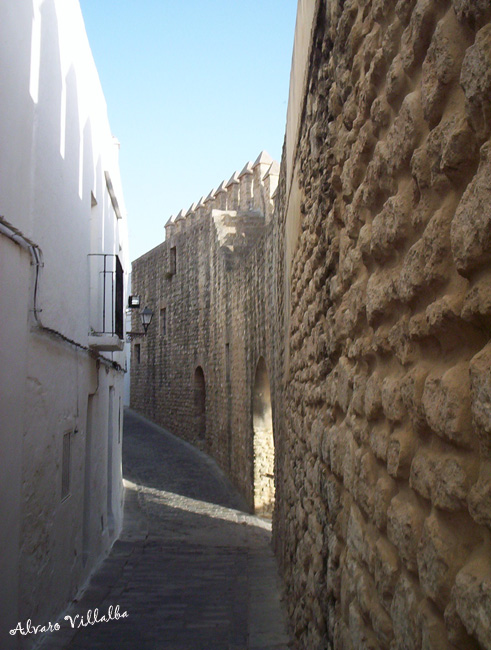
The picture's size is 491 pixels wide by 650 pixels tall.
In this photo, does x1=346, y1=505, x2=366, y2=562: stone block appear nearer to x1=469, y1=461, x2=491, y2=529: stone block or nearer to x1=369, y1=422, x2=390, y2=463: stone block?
x1=369, y1=422, x2=390, y2=463: stone block

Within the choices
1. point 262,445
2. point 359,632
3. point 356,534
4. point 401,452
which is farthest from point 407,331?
point 262,445

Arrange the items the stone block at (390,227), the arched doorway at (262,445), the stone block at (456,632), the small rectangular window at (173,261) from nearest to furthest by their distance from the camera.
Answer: the stone block at (456,632), the stone block at (390,227), the arched doorway at (262,445), the small rectangular window at (173,261)

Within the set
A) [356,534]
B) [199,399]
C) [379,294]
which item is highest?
[379,294]

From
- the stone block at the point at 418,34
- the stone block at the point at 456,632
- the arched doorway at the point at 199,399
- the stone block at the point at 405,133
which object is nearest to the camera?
the stone block at the point at 456,632

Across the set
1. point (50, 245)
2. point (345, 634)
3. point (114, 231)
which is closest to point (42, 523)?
point (50, 245)

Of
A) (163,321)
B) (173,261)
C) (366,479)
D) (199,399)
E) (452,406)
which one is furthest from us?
(163,321)

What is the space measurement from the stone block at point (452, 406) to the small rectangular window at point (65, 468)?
4817 mm

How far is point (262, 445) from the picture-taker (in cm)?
1096

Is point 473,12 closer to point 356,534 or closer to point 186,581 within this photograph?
point 356,534

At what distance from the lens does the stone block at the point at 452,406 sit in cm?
123

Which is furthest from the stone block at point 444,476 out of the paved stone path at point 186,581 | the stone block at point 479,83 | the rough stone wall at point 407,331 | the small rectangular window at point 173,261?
the small rectangular window at point 173,261

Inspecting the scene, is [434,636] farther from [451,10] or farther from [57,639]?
[57,639]

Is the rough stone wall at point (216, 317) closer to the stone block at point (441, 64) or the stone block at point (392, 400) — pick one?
the stone block at point (392, 400)

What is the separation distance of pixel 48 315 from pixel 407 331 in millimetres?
4008
